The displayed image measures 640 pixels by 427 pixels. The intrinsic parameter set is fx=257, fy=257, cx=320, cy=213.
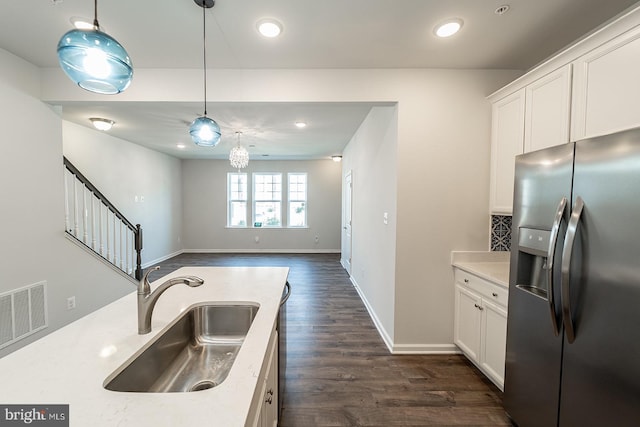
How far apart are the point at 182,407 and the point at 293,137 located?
177 inches

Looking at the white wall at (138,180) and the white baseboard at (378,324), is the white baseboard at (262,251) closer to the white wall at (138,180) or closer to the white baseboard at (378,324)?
the white wall at (138,180)

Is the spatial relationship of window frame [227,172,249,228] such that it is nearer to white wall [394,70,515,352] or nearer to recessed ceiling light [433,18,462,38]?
white wall [394,70,515,352]

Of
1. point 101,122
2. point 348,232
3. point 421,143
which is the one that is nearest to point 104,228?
point 101,122

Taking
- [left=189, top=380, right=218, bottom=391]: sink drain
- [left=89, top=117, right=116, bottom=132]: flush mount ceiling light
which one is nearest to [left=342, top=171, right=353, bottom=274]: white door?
[left=89, top=117, right=116, bottom=132]: flush mount ceiling light

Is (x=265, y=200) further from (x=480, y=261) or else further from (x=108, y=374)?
(x=108, y=374)

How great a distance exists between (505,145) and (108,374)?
115 inches

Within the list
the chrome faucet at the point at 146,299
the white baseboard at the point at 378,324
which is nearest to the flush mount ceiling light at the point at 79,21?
the chrome faucet at the point at 146,299

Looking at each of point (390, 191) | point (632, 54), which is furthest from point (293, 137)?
point (632, 54)

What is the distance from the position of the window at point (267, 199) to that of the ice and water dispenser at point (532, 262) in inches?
247

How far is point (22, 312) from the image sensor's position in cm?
233

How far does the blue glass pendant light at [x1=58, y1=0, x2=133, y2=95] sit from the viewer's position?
1.03 meters

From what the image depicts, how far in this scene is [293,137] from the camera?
4.77 metres

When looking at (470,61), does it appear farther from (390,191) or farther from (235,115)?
(235,115)

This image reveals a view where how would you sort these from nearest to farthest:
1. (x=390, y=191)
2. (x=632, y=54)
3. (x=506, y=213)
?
(x=632, y=54), (x=506, y=213), (x=390, y=191)
